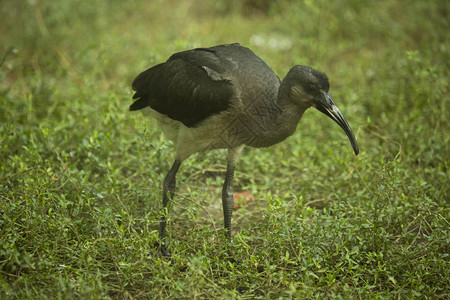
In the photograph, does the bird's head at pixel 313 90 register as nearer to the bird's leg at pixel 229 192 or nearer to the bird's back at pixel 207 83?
the bird's back at pixel 207 83

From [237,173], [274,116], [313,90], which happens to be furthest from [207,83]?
[237,173]

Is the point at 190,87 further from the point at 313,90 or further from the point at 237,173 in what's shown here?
the point at 237,173

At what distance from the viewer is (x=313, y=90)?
11.4 ft

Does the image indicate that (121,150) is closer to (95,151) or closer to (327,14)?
(95,151)

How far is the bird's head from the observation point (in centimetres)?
345

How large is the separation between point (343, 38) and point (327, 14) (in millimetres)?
472

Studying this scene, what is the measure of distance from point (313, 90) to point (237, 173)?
1521mm

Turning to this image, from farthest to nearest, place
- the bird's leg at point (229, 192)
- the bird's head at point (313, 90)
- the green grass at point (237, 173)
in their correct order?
the bird's leg at point (229, 192) → the bird's head at point (313, 90) → the green grass at point (237, 173)

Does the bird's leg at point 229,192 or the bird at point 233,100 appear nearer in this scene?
the bird at point 233,100

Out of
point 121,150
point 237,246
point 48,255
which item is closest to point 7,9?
point 121,150

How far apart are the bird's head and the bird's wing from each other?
468 mm

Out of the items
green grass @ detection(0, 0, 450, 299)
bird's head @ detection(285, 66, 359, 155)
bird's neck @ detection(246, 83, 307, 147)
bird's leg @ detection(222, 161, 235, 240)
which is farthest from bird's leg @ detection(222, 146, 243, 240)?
bird's head @ detection(285, 66, 359, 155)

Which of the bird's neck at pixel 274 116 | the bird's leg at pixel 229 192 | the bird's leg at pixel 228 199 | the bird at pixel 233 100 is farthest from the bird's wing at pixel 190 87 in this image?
the bird's leg at pixel 228 199

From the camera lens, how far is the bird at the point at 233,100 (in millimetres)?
3479
